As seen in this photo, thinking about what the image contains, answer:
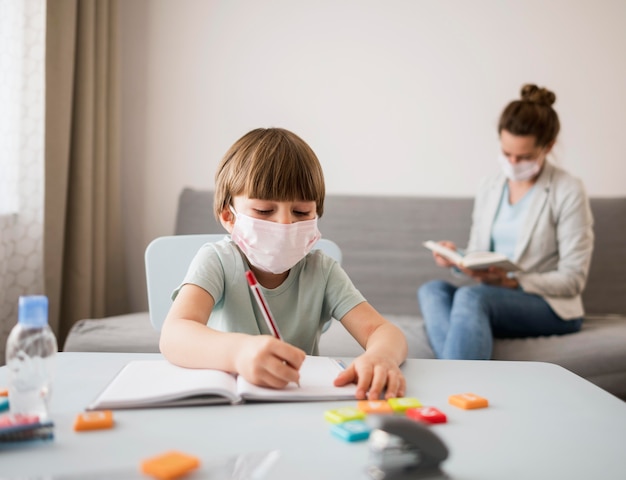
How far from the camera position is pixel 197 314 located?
1.01m

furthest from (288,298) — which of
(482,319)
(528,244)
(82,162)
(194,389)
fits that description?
(82,162)

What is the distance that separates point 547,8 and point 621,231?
1029 mm

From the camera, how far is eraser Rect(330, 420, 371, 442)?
63cm

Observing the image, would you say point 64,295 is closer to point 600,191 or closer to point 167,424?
point 167,424

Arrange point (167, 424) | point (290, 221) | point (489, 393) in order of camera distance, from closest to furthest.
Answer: point (167, 424) → point (489, 393) → point (290, 221)

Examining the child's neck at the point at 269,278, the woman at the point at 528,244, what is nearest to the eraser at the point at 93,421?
the child's neck at the point at 269,278

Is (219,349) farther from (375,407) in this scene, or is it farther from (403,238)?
(403,238)

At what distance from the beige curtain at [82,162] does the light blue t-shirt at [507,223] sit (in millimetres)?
1577

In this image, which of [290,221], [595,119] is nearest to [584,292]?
[595,119]

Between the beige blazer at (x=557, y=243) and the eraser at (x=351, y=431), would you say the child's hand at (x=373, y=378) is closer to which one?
the eraser at (x=351, y=431)

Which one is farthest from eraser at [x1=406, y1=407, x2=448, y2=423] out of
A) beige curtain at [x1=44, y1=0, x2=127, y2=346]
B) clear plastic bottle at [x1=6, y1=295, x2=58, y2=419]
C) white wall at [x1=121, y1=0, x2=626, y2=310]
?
white wall at [x1=121, y1=0, x2=626, y2=310]

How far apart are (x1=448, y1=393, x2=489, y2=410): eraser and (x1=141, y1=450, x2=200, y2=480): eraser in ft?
1.10

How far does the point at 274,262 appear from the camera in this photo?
3.79 ft

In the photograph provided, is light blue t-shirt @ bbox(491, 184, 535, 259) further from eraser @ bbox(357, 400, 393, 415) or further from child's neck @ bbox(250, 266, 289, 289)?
eraser @ bbox(357, 400, 393, 415)
